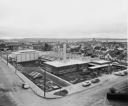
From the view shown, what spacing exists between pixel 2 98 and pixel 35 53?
1472 inches

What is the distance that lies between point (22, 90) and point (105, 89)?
14725mm

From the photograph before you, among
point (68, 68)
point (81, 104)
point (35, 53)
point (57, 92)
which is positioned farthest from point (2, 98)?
point (35, 53)

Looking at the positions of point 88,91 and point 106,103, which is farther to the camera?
point 88,91

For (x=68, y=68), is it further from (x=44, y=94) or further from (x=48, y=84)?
(x=44, y=94)

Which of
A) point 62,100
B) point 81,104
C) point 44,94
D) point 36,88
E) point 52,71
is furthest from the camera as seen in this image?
point 52,71

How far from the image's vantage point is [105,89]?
22.9 m

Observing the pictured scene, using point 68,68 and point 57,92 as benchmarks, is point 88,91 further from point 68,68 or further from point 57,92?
point 68,68

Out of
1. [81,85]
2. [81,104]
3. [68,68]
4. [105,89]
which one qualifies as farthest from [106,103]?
[68,68]

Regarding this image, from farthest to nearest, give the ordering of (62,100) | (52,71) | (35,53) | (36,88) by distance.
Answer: (35,53)
(52,71)
(36,88)
(62,100)

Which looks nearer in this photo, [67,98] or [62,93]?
[67,98]

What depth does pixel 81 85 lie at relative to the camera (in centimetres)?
2497

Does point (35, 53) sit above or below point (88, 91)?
above

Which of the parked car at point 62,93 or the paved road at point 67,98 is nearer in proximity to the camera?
the paved road at point 67,98

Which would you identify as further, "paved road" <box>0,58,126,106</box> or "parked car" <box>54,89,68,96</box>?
"parked car" <box>54,89,68,96</box>
